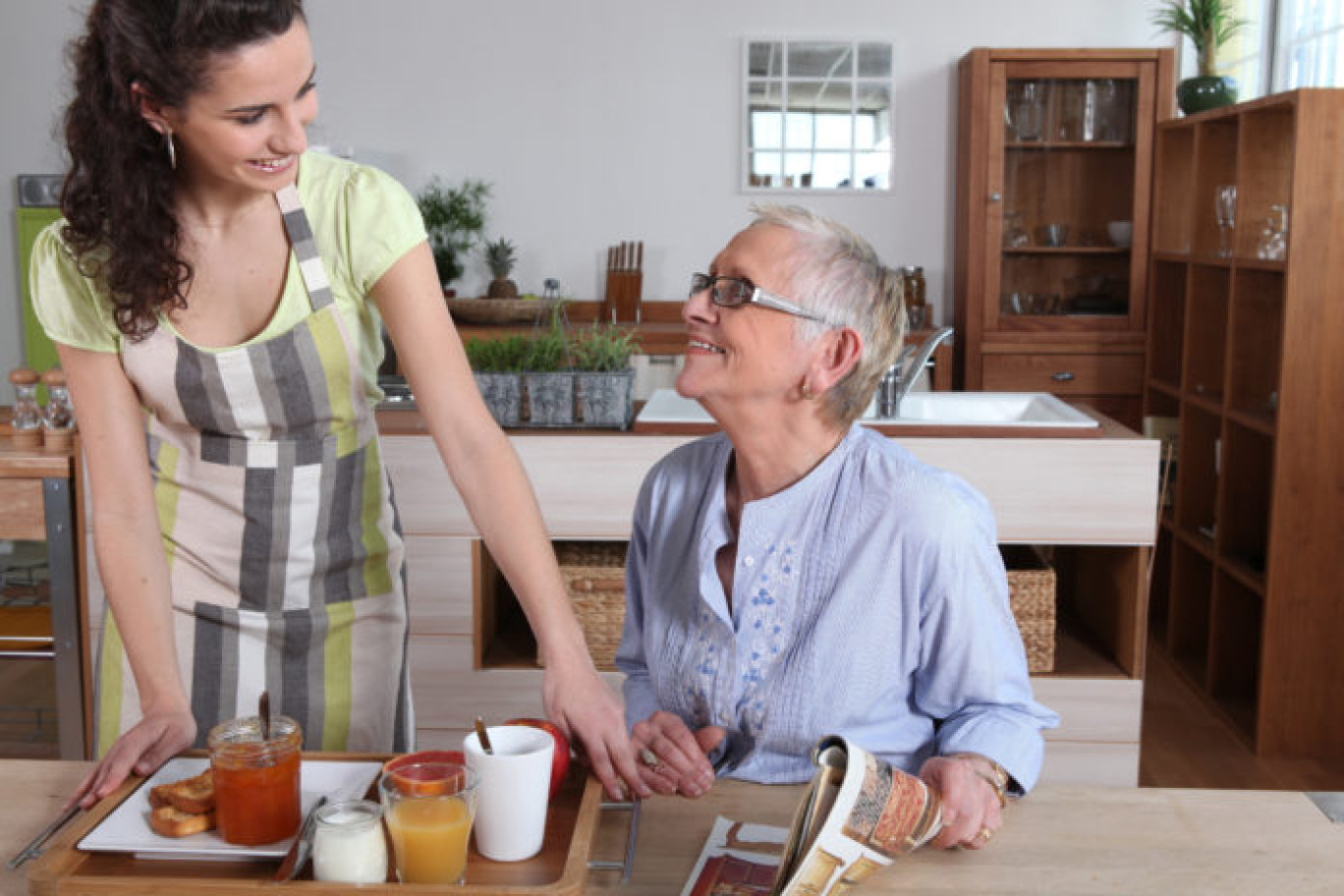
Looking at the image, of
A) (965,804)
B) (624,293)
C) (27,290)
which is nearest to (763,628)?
(965,804)

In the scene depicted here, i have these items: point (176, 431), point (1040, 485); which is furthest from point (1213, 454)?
point (176, 431)

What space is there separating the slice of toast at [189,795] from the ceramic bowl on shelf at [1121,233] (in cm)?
418

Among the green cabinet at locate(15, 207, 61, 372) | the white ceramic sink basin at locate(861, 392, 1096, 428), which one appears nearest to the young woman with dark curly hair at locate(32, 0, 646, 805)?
the white ceramic sink basin at locate(861, 392, 1096, 428)

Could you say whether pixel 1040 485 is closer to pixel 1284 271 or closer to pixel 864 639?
pixel 1284 271

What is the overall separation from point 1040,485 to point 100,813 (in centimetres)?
208

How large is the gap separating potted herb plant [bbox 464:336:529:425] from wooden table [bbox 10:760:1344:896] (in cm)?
163

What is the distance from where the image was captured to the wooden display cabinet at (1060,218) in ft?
15.4

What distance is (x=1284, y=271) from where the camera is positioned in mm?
3240

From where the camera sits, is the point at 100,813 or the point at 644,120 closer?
the point at 100,813

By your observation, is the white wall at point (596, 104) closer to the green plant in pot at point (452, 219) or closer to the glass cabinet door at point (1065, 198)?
the green plant in pot at point (452, 219)

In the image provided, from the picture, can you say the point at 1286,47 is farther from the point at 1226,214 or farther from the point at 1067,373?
the point at 1067,373

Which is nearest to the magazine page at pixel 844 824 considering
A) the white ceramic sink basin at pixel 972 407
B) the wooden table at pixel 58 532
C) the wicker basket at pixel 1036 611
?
the wicker basket at pixel 1036 611

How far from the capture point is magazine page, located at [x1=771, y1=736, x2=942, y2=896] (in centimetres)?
98

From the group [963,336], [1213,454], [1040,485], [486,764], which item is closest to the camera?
[486,764]
